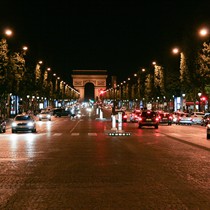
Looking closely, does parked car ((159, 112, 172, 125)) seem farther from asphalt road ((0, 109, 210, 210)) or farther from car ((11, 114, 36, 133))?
asphalt road ((0, 109, 210, 210))

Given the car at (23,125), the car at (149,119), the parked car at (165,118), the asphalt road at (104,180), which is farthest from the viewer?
the parked car at (165,118)

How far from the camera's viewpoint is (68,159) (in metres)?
19.3

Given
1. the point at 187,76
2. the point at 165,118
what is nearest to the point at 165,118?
the point at 165,118

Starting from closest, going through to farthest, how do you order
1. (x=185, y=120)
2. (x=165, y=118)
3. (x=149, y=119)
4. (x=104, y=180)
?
1. (x=104, y=180)
2. (x=149, y=119)
3. (x=165, y=118)
4. (x=185, y=120)

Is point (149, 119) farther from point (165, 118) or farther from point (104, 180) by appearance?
point (104, 180)

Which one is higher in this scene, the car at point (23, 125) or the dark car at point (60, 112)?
the dark car at point (60, 112)

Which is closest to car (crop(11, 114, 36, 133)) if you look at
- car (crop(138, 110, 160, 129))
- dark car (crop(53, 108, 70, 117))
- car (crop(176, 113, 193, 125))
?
car (crop(138, 110, 160, 129))

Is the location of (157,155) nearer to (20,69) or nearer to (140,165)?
(140,165)

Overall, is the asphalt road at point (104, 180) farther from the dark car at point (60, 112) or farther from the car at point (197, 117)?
the dark car at point (60, 112)

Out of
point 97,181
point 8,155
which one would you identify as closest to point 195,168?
point 97,181

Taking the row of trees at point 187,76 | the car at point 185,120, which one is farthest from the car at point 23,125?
the row of trees at point 187,76

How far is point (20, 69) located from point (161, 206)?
202 ft

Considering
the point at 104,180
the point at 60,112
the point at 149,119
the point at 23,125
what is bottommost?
the point at 104,180

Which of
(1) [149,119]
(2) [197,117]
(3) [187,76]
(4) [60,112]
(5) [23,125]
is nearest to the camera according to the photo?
(5) [23,125]
